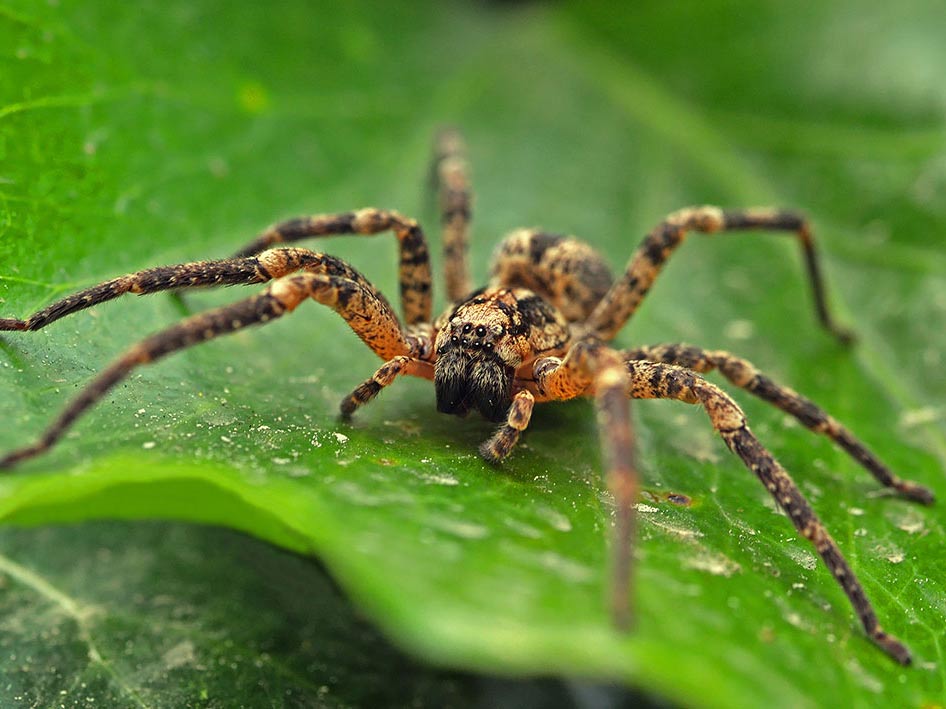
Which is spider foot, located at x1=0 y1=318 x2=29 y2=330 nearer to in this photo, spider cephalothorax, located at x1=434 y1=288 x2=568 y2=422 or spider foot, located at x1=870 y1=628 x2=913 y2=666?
spider cephalothorax, located at x1=434 y1=288 x2=568 y2=422

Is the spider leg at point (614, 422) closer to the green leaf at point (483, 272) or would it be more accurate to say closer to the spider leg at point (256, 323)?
→ the green leaf at point (483, 272)

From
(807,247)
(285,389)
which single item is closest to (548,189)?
(807,247)

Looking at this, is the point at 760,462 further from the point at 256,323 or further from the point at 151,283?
the point at 151,283

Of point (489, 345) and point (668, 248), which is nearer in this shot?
point (489, 345)

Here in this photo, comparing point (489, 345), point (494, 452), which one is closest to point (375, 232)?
point (489, 345)

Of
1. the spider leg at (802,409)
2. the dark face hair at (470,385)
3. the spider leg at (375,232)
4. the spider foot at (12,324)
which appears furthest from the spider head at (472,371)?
the spider foot at (12,324)

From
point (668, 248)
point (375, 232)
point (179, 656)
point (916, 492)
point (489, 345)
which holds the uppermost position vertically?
point (668, 248)

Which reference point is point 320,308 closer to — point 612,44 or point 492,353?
point 492,353
